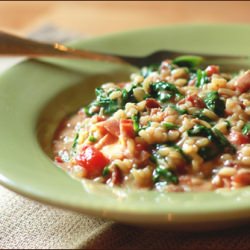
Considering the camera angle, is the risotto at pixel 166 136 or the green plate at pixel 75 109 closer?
the green plate at pixel 75 109

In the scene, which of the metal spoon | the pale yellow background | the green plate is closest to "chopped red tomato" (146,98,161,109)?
the green plate

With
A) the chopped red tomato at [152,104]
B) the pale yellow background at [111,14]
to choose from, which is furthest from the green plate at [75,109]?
the pale yellow background at [111,14]

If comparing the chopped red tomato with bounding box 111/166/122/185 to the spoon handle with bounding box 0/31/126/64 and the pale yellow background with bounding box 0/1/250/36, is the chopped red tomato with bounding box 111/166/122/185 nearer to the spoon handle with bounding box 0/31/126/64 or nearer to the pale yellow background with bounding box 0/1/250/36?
the spoon handle with bounding box 0/31/126/64

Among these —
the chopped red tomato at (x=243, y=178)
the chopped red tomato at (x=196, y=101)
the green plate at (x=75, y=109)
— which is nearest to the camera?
→ the green plate at (x=75, y=109)

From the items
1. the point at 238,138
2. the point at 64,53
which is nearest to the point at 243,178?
the point at 238,138

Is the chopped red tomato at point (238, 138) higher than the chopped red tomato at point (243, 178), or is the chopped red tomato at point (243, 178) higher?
the chopped red tomato at point (238, 138)

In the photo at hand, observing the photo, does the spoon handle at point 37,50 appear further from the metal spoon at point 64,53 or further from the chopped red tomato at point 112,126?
the chopped red tomato at point 112,126
